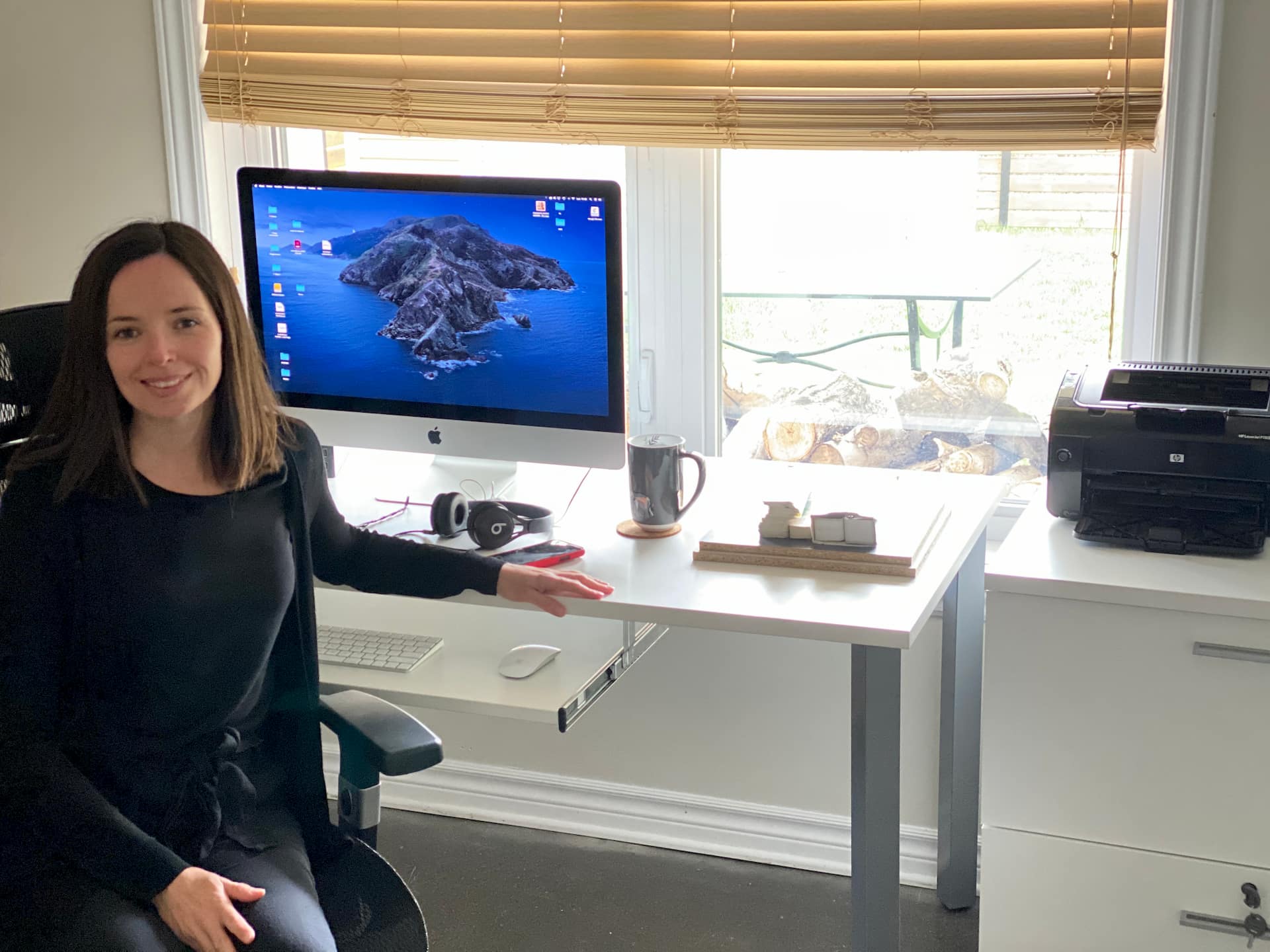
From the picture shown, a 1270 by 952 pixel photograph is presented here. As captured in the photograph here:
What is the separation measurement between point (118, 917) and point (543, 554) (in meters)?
0.73

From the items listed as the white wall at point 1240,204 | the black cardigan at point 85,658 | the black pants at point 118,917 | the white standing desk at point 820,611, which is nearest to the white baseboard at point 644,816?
the white standing desk at point 820,611

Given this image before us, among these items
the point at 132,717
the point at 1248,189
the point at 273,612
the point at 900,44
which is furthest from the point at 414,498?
the point at 1248,189

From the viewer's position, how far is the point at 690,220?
7.97ft

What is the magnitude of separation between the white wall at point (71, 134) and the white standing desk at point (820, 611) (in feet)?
2.63

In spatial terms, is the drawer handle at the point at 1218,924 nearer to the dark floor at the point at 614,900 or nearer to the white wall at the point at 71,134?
the dark floor at the point at 614,900

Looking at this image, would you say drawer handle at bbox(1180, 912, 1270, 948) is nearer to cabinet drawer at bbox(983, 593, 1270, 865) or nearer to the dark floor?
cabinet drawer at bbox(983, 593, 1270, 865)

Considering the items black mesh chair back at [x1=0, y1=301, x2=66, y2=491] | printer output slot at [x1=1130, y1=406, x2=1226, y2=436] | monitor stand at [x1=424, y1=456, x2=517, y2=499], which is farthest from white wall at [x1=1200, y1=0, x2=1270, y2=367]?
black mesh chair back at [x1=0, y1=301, x2=66, y2=491]

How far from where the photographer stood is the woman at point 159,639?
4.70 feet

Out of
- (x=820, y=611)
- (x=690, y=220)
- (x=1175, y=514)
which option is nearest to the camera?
(x=820, y=611)

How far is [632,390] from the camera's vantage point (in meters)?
2.55

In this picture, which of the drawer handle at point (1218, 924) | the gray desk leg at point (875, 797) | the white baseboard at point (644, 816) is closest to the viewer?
the gray desk leg at point (875, 797)

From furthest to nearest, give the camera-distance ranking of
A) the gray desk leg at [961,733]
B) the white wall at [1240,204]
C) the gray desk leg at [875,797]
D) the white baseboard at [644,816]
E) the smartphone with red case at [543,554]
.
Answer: the white baseboard at [644,816] → the gray desk leg at [961,733] → the white wall at [1240,204] → the smartphone with red case at [543,554] → the gray desk leg at [875,797]

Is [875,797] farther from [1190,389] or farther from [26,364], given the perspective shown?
[26,364]

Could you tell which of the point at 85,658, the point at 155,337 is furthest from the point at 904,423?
the point at 85,658
